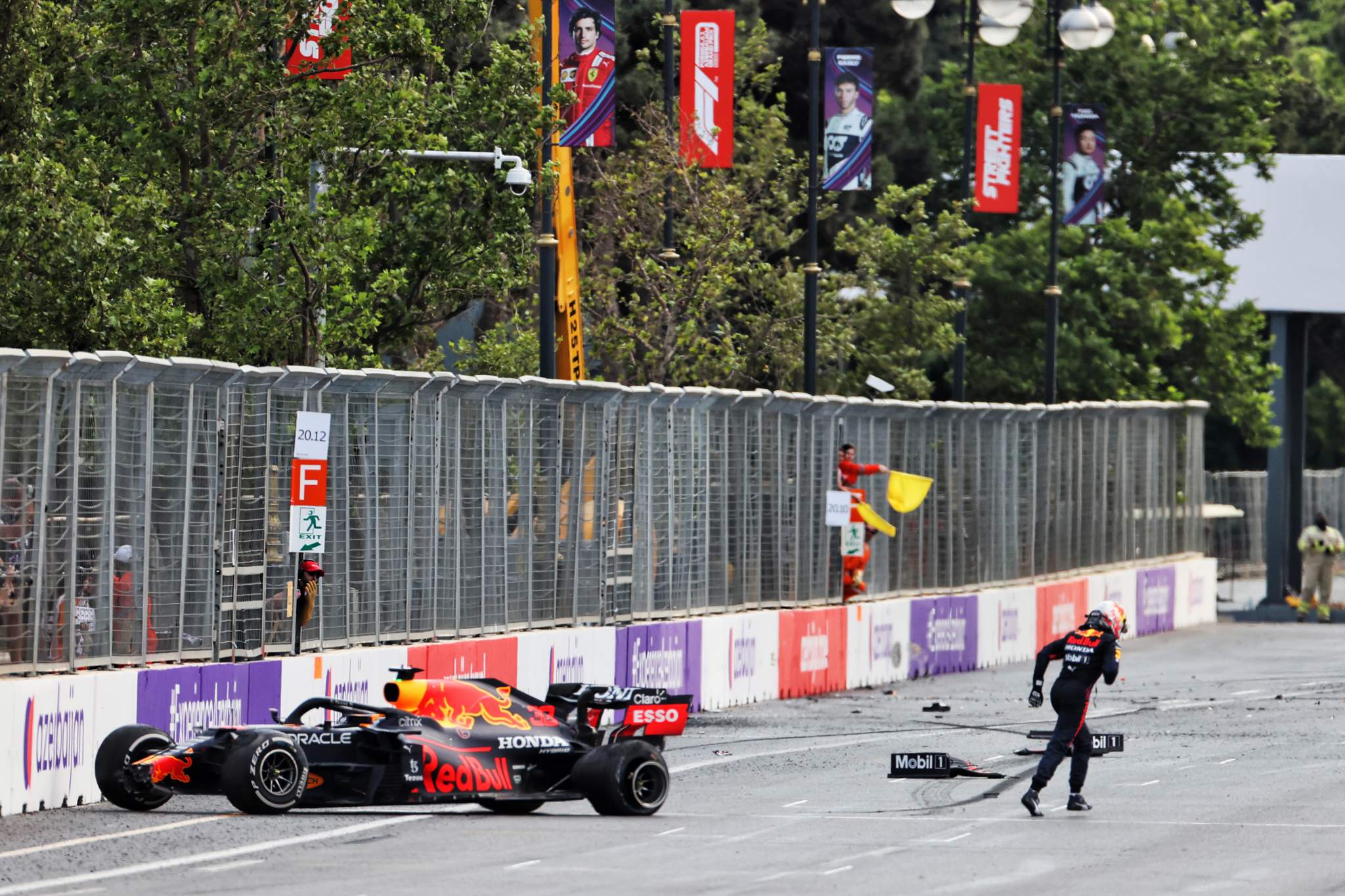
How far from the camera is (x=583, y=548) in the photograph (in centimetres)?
→ 2462

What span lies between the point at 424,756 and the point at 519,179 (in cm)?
1061

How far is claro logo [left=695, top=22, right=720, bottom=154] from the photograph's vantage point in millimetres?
32875

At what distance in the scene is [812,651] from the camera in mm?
28344

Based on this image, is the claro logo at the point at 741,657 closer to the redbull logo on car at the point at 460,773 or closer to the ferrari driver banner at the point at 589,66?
the ferrari driver banner at the point at 589,66

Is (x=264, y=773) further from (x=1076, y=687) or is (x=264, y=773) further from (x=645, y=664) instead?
(x=645, y=664)

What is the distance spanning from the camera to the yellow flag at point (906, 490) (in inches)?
1228

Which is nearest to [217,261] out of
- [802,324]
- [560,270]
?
[560,270]

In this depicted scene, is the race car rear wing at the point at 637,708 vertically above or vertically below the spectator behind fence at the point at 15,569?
below

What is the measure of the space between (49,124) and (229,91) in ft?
7.92

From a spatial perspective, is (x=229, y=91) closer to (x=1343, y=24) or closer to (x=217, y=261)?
(x=217, y=261)

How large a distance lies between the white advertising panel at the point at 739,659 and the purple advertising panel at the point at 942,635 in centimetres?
411

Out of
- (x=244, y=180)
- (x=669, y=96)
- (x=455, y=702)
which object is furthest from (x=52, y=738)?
(x=669, y=96)

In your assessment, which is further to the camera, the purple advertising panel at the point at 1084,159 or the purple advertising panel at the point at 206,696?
the purple advertising panel at the point at 1084,159

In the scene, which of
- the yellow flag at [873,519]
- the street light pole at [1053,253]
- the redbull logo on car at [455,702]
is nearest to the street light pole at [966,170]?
the street light pole at [1053,253]
